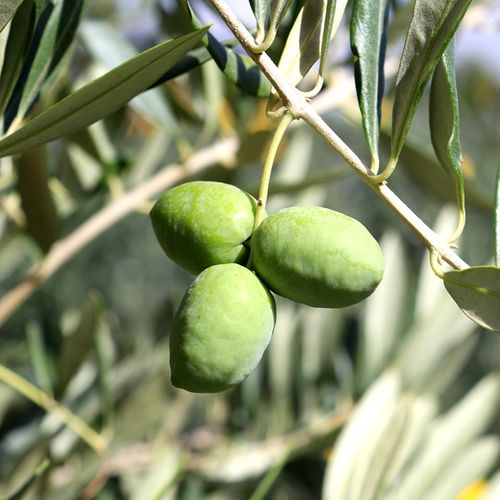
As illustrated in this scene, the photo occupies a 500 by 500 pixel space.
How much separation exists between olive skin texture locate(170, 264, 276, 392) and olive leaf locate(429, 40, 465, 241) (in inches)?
7.5

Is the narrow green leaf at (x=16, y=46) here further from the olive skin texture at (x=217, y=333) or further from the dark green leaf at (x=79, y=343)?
the dark green leaf at (x=79, y=343)

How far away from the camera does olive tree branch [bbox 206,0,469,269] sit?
54 centimetres

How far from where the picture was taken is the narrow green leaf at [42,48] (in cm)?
70

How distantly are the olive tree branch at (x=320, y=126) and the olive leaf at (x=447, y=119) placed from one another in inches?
2.8

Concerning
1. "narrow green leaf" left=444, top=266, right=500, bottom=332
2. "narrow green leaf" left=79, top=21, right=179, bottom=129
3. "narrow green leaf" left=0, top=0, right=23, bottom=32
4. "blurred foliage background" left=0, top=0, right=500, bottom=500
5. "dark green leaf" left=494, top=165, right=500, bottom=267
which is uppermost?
"narrow green leaf" left=0, top=0, right=23, bottom=32

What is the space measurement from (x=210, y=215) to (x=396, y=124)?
163mm

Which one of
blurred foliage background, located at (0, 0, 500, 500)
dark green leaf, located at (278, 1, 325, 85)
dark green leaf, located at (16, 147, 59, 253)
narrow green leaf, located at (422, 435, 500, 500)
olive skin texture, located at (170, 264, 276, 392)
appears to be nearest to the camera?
olive skin texture, located at (170, 264, 276, 392)

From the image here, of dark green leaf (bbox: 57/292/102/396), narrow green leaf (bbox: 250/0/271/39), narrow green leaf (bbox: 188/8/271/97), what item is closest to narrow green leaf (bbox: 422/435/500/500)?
dark green leaf (bbox: 57/292/102/396)

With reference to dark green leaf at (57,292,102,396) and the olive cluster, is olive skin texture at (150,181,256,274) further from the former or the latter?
dark green leaf at (57,292,102,396)

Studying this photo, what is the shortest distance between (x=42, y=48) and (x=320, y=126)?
0.30 m

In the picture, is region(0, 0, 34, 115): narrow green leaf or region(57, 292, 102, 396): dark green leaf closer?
region(0, 0, 34, 115): narrow green leaf

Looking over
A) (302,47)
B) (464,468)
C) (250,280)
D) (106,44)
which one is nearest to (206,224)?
(250,280)

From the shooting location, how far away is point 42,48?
0.72 meters

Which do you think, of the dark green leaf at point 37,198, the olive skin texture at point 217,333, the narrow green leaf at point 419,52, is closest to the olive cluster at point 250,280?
the olive skin texture at point 217,333
